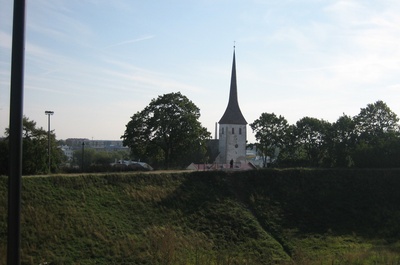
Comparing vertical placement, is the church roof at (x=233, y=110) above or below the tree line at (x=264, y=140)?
above

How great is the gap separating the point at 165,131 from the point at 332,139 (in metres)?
18.3

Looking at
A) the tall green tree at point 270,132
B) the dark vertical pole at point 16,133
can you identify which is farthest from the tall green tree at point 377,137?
the dark vertical pole at point 16,133

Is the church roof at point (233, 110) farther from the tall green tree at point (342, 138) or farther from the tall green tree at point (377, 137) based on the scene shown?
the tall green tree at point (377, 137)

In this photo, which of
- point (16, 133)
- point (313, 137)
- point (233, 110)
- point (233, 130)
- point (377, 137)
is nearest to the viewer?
point (16, 133)

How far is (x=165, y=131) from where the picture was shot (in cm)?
4031

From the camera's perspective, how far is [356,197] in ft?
98.9

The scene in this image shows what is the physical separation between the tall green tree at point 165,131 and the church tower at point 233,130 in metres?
10.8

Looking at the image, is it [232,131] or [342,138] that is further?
[232,131]

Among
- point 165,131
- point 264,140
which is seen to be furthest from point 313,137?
→ point 165,131

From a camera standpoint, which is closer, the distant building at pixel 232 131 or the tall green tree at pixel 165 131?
the tall green tree at pixel 165 131

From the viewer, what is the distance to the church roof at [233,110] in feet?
171

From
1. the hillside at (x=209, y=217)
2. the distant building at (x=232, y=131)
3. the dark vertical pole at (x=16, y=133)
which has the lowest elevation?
the hillside at (x=209, y=217)

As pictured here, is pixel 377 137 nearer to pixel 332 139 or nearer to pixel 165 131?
pixel 332 139

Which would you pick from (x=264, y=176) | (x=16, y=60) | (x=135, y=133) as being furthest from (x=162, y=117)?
(x=16, y=60)
